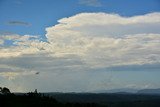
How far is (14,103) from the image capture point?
134875 millimetres

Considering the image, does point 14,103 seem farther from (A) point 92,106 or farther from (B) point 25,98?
(A) point 92,106

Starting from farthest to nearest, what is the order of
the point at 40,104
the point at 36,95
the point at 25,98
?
the point at 36,95 → the point at 25,98 → the point at 40,104

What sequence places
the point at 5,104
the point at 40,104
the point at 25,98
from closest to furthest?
the point at 5,104
the point at 40,104
the point at 25,98

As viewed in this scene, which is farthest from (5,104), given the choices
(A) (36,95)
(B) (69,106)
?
(A) (36,95)

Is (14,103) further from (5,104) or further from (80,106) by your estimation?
(80,106)

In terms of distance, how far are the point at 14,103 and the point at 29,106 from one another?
202 inches

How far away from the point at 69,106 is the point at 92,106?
43.9 feet

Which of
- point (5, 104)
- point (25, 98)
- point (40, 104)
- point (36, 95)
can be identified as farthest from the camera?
point (36, 95)

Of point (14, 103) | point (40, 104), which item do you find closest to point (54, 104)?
point (40, 104)

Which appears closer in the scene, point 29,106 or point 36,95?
point 29,106

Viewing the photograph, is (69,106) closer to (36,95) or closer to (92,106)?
(92,106)

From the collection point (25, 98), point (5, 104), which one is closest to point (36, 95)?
point (25, 98)

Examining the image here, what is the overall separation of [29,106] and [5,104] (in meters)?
7.97

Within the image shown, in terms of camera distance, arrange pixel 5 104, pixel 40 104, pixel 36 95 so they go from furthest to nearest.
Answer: pixel 36 95 < pixel 40 104 < pixel 5 104
